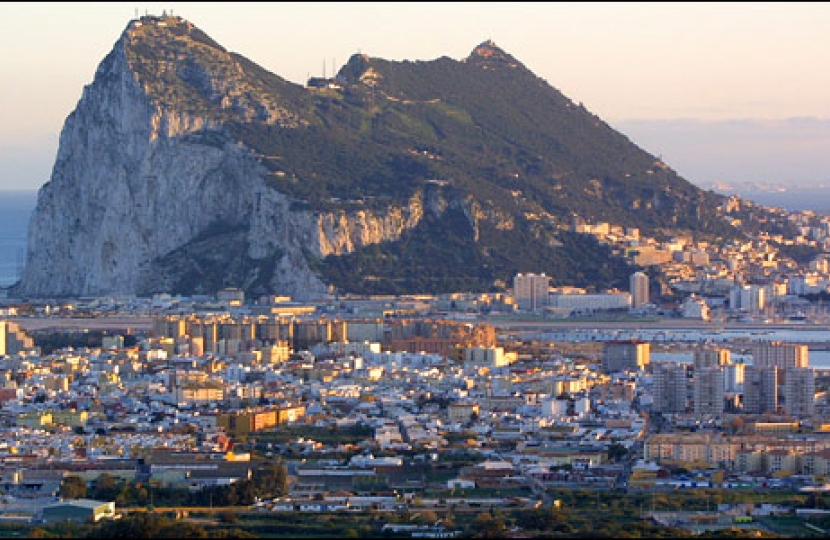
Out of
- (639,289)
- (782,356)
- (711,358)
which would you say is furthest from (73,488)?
(639,289)

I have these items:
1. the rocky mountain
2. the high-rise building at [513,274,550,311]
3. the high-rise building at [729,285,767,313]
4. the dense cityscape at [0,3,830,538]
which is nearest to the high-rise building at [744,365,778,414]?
the dense cityscape at [0,3,830,538]

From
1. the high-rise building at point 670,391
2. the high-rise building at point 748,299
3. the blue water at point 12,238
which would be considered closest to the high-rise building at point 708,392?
the high-rise building at point 670,391

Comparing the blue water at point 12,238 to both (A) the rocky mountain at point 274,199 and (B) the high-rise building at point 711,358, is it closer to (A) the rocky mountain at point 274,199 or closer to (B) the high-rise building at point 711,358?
(A) the rocky mountain at point 274,199

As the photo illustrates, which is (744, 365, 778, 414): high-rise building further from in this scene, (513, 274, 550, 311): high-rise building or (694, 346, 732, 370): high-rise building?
(513, 274, 550, 311): high-rise building

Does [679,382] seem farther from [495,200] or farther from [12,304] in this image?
[495,200]

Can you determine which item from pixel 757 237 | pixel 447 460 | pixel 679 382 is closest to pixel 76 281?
pixel 757 237

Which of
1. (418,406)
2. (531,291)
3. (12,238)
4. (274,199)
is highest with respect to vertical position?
(12,238)

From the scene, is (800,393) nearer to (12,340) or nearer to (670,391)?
(670,391)
